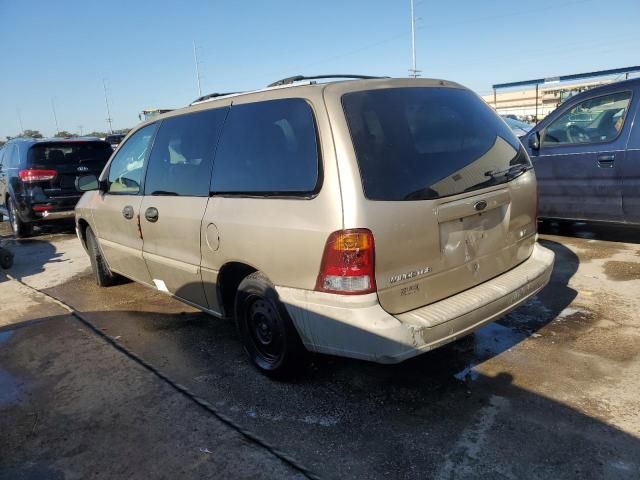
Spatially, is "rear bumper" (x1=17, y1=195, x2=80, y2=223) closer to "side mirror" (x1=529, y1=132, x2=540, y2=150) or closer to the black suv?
the black suv

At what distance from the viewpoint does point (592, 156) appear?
5.57 metres

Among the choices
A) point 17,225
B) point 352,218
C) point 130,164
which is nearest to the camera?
point 352,218

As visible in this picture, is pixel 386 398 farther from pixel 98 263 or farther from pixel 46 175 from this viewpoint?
pixel 46 175

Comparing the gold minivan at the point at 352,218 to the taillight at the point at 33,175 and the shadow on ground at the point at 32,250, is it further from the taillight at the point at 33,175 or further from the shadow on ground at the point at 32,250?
the taillight at the point at 33,175

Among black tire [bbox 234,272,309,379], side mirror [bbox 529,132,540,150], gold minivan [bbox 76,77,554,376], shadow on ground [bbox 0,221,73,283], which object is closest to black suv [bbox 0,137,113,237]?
shadow on ground [bbox 0,221,73,283]

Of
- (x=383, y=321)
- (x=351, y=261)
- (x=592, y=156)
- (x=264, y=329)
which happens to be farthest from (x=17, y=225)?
(x=592, y=156)

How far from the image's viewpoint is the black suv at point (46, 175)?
8.65m

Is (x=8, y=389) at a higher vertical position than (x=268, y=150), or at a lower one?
lower

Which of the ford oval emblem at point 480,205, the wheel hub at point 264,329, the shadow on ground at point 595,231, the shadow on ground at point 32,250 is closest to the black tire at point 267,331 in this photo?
the wheel hub at point 264,329

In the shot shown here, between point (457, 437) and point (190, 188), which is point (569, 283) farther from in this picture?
point (190, 188)

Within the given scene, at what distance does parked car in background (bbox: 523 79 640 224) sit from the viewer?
5273mm

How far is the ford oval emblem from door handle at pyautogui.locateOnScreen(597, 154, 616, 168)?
3283 mm

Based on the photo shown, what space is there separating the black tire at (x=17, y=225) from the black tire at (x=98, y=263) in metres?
4.41

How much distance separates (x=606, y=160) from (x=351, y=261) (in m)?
4.18
